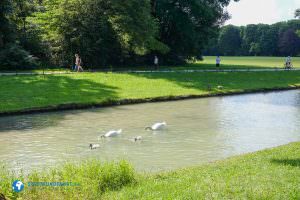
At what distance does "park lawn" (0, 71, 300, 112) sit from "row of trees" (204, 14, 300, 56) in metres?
89.1

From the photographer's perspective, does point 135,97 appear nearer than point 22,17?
Yes

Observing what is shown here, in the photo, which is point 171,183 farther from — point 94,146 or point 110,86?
point 110,86

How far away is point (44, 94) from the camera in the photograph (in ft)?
84.1

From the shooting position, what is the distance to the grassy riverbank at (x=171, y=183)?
8.53m

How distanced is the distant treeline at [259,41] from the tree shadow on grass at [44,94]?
10035cm

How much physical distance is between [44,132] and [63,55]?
2426 centimetres

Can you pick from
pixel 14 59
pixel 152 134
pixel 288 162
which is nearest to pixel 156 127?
pixel 152 134

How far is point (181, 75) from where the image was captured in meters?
39.0

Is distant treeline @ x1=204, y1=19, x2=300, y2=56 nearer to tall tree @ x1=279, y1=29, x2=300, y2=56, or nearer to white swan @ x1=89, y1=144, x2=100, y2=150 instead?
tall tree @ x1=279, y1=29, x2=300, y2=56

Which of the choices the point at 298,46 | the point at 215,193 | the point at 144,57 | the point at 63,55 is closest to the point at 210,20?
the point at 144,57

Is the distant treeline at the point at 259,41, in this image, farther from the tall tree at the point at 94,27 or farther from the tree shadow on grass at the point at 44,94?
the tree shadow on grass at the point at 44,94

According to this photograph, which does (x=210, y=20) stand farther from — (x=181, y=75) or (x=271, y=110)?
(x=271, y=110)

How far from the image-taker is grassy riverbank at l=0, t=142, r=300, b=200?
8.53 metres

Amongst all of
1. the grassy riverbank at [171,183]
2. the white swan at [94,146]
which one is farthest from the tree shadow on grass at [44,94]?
the grassy riverbank at [171,183]
